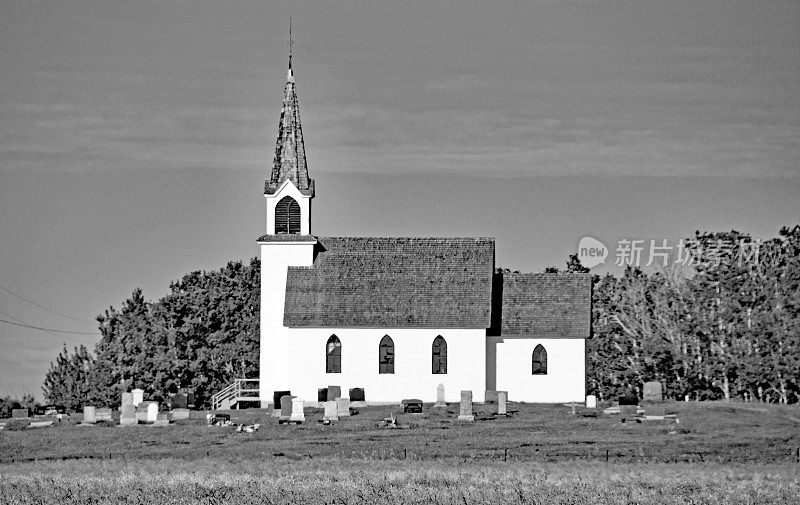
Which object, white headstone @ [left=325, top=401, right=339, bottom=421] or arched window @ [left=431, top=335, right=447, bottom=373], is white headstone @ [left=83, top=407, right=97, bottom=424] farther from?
arched window @ [left=431, top=335, right=447, bottom=373]

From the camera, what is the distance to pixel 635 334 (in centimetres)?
8556

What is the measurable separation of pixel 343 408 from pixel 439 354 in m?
9.87

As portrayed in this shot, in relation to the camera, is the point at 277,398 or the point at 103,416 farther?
the point at 277,398

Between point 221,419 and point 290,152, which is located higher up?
point 290,152

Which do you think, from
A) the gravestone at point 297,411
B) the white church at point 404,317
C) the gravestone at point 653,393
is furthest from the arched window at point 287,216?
the gravestone at point 653,393

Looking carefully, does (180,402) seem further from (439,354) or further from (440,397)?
(439,354)

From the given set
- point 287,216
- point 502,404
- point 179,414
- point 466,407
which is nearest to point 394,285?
point 287,216

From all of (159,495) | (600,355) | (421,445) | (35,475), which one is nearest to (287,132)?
(600,355)

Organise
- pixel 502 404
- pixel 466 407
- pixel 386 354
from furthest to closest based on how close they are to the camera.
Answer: pixel 386 354 → pixel 502 404 → pixel 466 407

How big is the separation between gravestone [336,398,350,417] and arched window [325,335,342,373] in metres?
8.49

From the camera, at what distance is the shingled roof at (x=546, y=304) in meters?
75.0

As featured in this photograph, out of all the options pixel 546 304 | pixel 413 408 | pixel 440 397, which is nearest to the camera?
pixel 413 408

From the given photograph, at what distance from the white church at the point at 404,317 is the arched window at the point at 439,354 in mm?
46

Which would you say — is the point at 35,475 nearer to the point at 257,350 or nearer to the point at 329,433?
the point at 329,433
